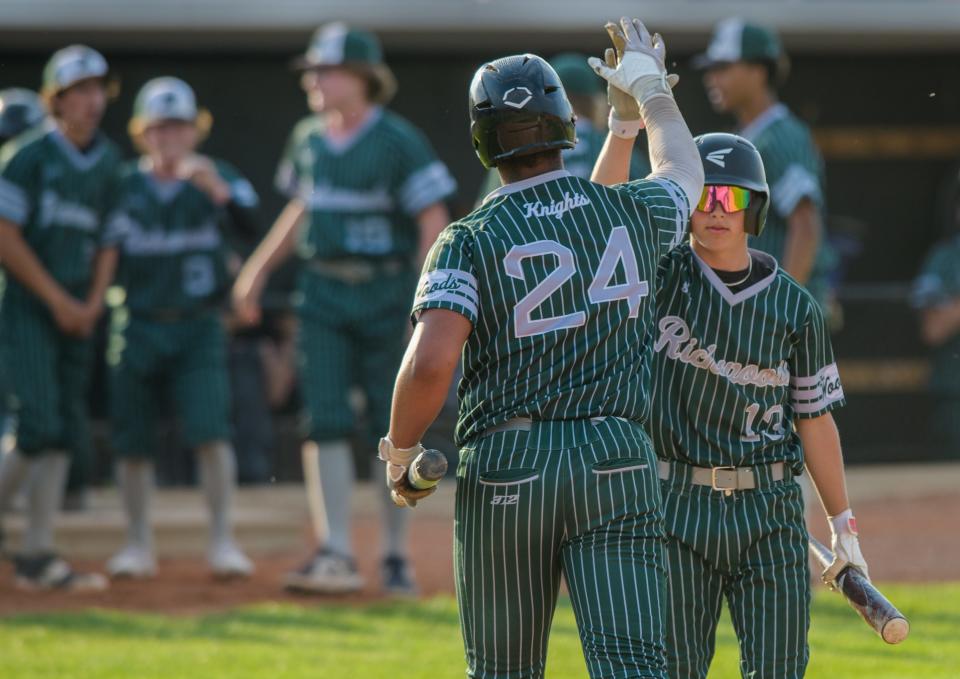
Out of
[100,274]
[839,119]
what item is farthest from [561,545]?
[839,119]

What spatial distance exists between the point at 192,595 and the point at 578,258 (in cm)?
461

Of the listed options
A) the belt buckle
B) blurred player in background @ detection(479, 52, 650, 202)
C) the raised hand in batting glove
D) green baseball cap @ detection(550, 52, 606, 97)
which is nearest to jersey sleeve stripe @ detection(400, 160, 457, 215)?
blurred player in background @ detection(479, 52, 650, 202)

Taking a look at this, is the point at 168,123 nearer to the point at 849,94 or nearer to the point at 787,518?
the point at 787,518

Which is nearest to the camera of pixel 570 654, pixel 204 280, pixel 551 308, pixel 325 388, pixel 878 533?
pixel 551 308

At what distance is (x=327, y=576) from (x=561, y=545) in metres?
3.96

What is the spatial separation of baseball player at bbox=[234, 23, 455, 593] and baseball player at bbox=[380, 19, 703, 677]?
3.78m

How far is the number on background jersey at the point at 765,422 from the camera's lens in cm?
445

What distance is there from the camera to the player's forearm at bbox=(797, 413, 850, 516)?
4.48 m

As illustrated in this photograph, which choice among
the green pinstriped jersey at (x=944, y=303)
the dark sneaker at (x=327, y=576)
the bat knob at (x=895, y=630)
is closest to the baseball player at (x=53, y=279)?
the dark sneaker at (x=327, y=576)

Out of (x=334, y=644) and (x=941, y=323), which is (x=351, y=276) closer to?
(x=334, y=644)

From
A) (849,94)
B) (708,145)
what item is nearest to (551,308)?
(708,145)

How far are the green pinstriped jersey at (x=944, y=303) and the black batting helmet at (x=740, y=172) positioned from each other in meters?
8.42

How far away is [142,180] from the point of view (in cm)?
851

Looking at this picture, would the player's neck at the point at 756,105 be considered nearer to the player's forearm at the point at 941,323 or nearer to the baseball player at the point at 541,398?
the baseball player at the point at 541,398
